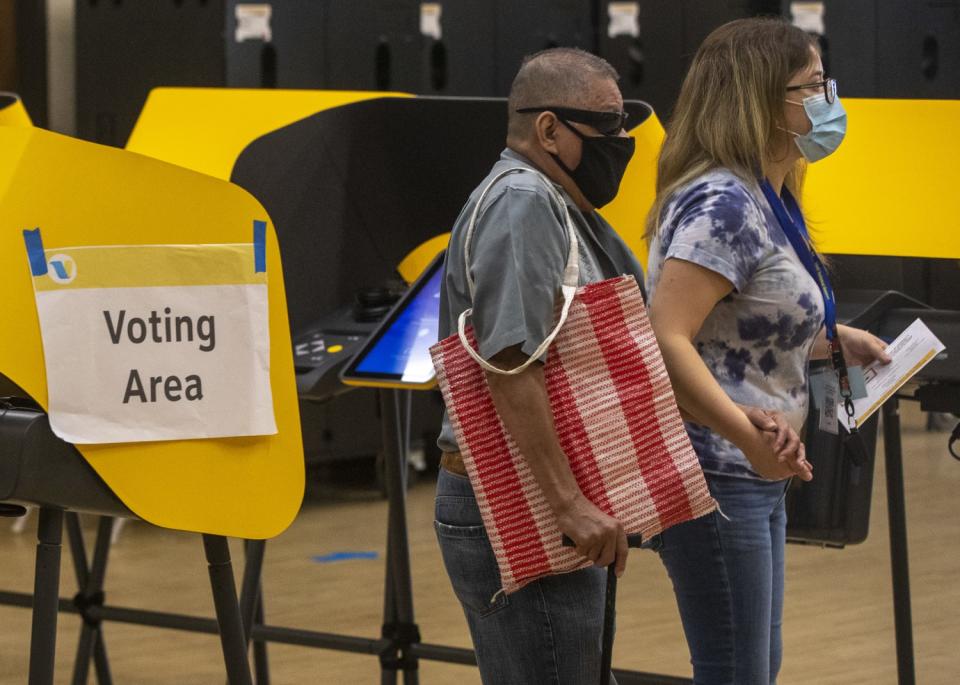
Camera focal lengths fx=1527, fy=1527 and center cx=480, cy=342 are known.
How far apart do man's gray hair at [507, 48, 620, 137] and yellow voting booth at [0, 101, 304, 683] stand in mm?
511

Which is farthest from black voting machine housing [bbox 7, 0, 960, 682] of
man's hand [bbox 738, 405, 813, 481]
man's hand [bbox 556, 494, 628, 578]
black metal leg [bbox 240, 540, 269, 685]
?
man's hand [bbox 556, 494, 628, 578]

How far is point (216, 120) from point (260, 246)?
1.67 metres

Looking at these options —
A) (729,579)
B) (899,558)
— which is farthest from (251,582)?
(729,579)

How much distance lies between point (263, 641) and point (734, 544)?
1781 mm

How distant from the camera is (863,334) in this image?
7.82 feet

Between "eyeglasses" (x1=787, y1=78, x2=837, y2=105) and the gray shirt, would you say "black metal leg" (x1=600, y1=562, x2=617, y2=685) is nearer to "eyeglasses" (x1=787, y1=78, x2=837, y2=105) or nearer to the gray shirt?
the gray shirt

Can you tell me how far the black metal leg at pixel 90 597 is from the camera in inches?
141

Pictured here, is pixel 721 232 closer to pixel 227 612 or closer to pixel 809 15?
pixel 227 612

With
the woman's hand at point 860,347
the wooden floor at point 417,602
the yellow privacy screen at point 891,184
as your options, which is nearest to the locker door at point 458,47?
the wooden floor at point 417,602

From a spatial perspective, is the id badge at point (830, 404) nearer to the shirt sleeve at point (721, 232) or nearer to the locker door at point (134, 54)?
the shirt sleeve at point (721, 232)

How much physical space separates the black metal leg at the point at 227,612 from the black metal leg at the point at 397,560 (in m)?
1.03

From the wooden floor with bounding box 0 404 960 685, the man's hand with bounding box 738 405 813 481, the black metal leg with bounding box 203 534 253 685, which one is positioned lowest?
the wooden floor with bounding box 0 404 960 685

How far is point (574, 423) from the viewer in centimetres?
181

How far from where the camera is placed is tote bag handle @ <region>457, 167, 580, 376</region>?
1765mm
